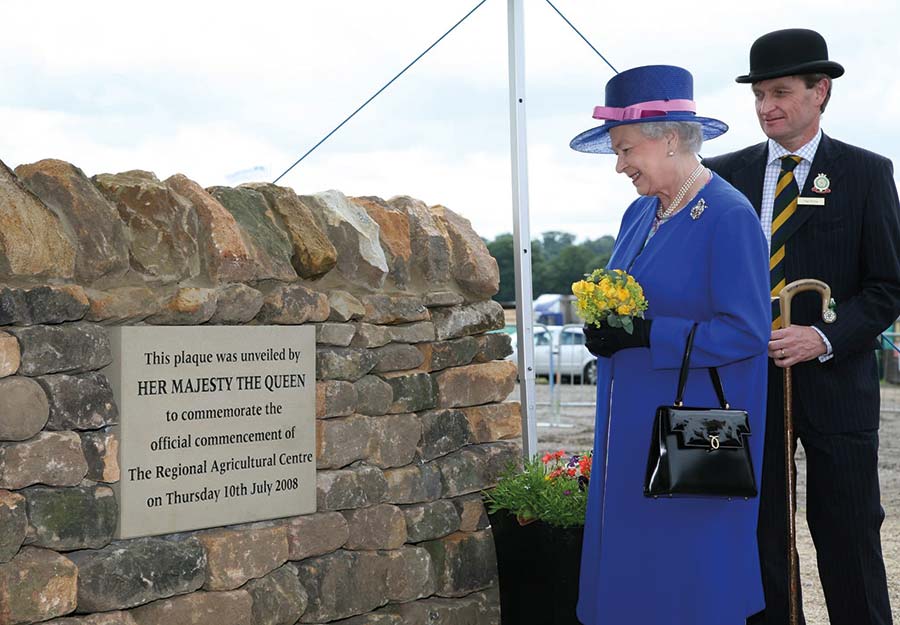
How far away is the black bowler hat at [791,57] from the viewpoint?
330 cm

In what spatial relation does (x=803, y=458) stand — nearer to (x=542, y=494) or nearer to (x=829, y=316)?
(x=542, y=494)

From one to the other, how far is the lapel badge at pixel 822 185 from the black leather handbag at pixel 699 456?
3.06 feet

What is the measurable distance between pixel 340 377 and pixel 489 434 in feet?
2.42

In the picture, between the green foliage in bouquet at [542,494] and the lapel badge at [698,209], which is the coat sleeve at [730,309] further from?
the green foliage in bouquet at [542,494]

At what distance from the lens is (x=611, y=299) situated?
2926 millimetres

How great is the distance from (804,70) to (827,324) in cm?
78

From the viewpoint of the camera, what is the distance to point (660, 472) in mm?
2787

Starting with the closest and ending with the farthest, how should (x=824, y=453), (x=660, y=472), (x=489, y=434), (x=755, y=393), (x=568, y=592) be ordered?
(x=660, y=472) → (x=755, y=393) → (x=824, y=453) → (x=568, y=592) → (x=489, y=434)

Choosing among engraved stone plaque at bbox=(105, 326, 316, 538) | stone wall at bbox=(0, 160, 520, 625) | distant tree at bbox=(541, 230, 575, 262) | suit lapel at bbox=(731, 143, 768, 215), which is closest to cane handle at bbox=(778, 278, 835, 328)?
suit lapel at bbox=(731, 143, 768, 215)

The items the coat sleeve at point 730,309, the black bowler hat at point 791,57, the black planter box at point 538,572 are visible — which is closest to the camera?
the coat sleeve at point 730,309

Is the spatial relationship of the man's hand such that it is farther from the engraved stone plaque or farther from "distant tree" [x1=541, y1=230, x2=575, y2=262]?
"distant tree" [x1=541, y1=230, x2=575, y2=262]

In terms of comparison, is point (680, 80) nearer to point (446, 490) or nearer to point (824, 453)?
point (824, 453)

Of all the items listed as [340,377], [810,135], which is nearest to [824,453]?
[810,135]

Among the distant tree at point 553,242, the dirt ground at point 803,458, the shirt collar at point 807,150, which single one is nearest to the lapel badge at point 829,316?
the shirt collar at point 807,150
